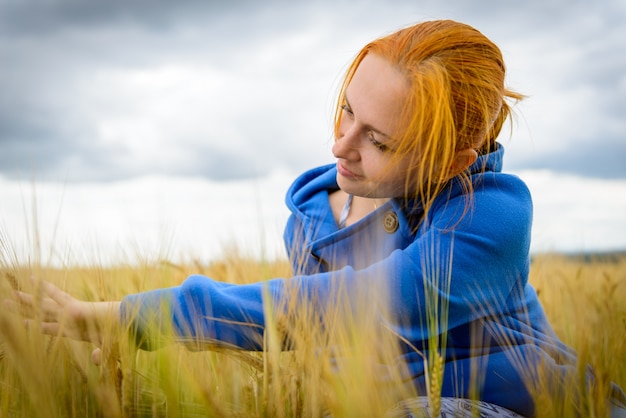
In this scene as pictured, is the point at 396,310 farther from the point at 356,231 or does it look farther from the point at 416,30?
the point at 416,30

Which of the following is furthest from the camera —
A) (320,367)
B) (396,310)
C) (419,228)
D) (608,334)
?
(608,334)

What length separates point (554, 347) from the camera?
1.46 meters

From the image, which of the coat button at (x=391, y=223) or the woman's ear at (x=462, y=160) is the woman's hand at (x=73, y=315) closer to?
the coat button at (x=391, y=223)

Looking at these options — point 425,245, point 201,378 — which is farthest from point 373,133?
point 201,378

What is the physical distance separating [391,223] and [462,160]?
23 cm

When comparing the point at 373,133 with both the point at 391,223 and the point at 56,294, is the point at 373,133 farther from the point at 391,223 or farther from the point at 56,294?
the point at 56,294

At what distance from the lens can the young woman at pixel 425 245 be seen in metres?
1.23

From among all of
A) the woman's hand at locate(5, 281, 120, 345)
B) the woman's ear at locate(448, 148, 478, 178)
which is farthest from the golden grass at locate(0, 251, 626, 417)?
the woman's ear at locate(448, 148, 478, 178)

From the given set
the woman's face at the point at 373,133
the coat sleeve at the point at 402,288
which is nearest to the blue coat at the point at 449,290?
the coat sleeve at the point at 402,288

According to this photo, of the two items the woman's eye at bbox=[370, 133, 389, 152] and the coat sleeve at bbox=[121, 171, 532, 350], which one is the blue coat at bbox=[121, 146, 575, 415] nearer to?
the coat sleeve at bbox=[121, 171, 532, 350]

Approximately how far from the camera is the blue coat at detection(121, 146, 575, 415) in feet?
4.03

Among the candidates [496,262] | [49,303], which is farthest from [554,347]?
[49,303]

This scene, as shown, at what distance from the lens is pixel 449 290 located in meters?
1.26

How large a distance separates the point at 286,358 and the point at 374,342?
0.77 feet
